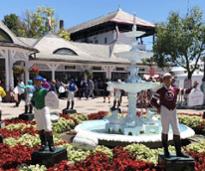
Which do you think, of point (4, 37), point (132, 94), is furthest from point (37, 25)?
point (132, 94)

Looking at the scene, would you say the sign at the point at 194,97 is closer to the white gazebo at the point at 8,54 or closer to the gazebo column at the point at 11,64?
the white gazebo at the point at 8,54

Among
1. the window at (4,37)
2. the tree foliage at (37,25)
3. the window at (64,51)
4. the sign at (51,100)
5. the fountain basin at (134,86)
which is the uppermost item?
the tree foliage at (37,25)

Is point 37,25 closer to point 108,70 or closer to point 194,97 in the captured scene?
point 108,70

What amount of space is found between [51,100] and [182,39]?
21.8 metres

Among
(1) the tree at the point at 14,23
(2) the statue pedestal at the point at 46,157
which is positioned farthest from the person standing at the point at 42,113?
(1) the tree at the point at 14,23

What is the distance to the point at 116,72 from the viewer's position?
36.2 m

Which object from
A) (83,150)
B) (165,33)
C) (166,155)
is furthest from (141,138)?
(165,33)

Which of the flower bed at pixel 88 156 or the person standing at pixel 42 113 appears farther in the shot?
the person standing at pixel 42 113

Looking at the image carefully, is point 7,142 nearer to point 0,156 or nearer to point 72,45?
point 0,156

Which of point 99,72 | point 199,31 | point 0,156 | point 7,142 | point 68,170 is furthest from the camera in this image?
point 99,72

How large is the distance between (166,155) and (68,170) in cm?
165

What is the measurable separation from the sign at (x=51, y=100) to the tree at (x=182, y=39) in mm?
21720

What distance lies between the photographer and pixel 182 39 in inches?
1065

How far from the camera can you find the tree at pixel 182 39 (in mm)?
27328
